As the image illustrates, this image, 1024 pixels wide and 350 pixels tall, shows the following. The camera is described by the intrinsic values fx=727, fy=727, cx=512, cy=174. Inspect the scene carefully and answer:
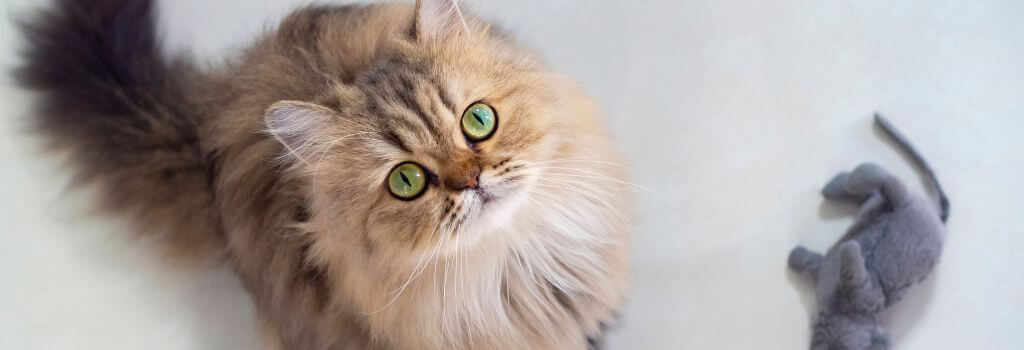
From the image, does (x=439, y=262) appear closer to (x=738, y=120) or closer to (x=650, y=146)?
(x=650, y=146)

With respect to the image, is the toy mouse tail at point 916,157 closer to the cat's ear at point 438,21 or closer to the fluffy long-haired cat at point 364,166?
the fluffy long-haired cat at point 364,166

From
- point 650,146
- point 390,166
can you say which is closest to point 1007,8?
point 650,146

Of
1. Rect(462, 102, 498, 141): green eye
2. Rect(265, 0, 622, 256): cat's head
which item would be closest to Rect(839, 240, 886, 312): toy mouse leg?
Rect(265, 0, 622, 256): cat's head

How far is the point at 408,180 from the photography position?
974 mm

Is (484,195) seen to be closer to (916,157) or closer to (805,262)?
(805,262)

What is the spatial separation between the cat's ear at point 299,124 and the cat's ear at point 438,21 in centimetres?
17

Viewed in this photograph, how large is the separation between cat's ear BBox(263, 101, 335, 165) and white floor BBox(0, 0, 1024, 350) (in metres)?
0.50

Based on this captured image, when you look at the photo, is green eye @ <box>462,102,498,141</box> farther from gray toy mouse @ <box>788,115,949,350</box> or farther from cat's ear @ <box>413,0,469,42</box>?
gray toy mouse @ <box>788,115,949,350</box>

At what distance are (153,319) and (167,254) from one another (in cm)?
15

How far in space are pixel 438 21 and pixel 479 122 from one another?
171mm

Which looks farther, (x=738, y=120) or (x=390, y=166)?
(x=738, y=120)

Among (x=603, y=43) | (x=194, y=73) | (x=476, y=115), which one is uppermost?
(x=194, y=73)

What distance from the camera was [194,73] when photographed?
1433 millimetres

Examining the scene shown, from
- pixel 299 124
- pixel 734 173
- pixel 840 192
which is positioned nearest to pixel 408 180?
pixel 299 124
